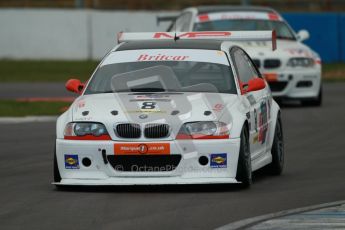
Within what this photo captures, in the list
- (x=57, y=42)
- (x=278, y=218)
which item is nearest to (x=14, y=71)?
(x=57, y=42)

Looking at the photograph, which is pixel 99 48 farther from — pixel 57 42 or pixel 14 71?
pixel 14 71

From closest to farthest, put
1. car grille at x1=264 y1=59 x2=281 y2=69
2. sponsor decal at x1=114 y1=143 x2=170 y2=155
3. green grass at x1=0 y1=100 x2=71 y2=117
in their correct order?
1. sponsor decal at x1=114 y1=143 x2=170 y2=155
2. green grass at x1=0 y1=100 x2=71 y2=117
3. car grille at x1=264 y1=59 x2=281 y2=69

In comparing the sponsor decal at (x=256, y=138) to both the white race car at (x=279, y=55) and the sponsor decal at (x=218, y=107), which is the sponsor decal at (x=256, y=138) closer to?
the sponsor decal at (x=218, y=107)

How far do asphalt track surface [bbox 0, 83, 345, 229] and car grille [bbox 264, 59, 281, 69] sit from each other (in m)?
6.60

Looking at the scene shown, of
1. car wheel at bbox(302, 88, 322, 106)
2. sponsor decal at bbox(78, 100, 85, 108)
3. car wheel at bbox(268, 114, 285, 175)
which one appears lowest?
car wheel at bbox(302, 88, 322, 106)

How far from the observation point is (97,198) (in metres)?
10.6

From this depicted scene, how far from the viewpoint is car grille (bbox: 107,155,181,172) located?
426 inches

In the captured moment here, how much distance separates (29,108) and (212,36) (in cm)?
858

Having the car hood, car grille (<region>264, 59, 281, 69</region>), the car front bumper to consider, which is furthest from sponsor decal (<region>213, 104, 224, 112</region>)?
car grille (<region>264, 59, 281, 69</region>)

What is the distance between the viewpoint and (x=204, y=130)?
35.7 ft

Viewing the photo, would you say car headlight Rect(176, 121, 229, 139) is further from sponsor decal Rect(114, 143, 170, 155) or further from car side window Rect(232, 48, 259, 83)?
car side window Rect(232, 48, 259, 83)

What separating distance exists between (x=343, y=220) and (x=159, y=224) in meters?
1.30

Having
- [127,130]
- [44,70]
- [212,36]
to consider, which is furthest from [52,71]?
[127,130]

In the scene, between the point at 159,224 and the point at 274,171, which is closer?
the point at 159,224
